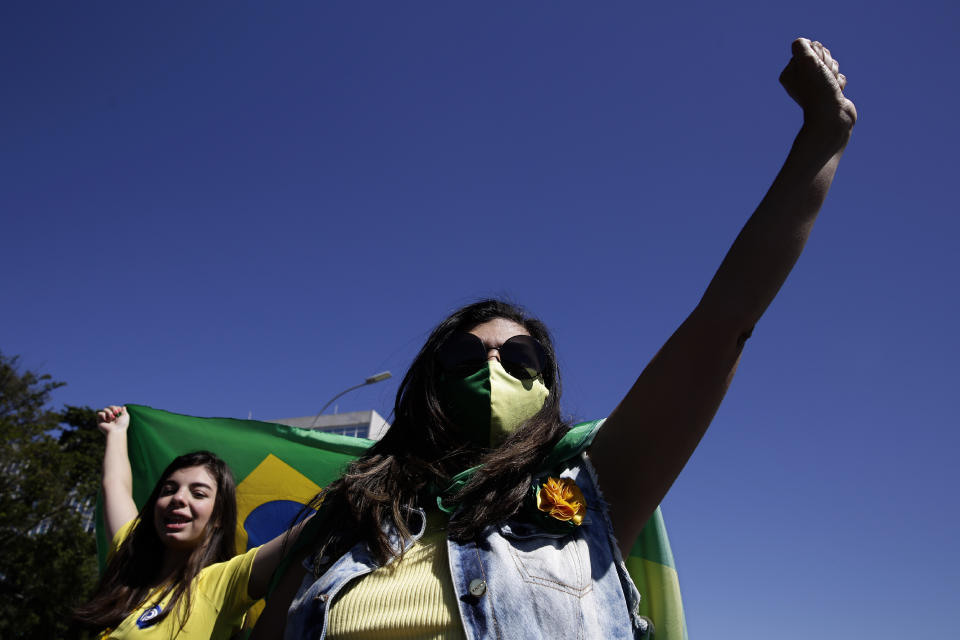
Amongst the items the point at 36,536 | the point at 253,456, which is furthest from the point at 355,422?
the point at 253,456

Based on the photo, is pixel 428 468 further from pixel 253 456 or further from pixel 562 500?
pixel 253 456

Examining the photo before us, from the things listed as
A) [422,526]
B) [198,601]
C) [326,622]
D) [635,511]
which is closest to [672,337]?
[635,511]

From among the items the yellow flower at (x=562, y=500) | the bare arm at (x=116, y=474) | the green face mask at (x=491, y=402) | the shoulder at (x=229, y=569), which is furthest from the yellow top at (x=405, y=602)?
the bare arm at (x=116, y=474)

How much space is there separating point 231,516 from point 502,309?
1.87 m

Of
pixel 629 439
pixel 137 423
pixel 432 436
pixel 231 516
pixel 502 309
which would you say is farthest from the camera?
pixel 137 423

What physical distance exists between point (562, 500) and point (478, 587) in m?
0.30

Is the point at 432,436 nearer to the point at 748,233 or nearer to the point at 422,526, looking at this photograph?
the point at 422,526

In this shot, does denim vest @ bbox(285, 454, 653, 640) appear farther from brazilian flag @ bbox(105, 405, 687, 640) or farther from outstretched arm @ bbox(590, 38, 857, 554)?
brazilian flag @ bbox(105, 405, 687, 640)

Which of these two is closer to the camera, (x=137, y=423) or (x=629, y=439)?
(x=629, y=439)

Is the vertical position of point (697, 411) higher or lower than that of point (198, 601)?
higher

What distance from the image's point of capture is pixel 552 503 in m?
1.59

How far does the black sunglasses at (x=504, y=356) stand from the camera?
83.2 inches

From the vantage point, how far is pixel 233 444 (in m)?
4.41

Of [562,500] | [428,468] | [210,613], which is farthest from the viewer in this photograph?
[210,613]
